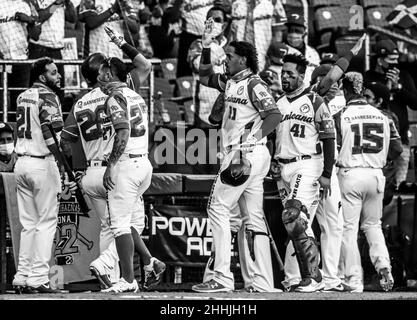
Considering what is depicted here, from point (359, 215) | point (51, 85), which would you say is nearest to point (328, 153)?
point (359, 215)

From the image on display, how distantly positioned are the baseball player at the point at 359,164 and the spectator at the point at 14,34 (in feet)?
13.6

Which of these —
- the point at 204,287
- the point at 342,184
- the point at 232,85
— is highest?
the point at 232,85

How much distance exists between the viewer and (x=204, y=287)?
39.3 ft

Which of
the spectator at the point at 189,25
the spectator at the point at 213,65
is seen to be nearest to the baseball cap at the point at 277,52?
the spectator at the point at 213,65

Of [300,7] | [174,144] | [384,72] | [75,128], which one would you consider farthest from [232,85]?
[300,7]

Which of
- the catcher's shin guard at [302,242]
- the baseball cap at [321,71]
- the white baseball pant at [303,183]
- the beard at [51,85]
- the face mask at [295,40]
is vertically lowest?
the catcher's shin guard at [302,242]

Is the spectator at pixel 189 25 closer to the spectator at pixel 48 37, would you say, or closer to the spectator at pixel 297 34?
the spectator at pixel 297 34

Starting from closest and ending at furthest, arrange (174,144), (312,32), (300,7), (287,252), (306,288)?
(306,288) < (287,252) < (174,144) < (300,7) < (312,32)

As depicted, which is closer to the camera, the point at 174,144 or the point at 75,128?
the point at 75,128

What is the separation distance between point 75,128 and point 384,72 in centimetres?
480

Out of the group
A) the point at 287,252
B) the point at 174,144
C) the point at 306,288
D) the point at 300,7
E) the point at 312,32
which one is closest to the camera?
the point at 306,288

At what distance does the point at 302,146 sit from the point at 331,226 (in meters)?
1.10

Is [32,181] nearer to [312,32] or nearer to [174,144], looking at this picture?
[174,144]

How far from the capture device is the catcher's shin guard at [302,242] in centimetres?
1195
